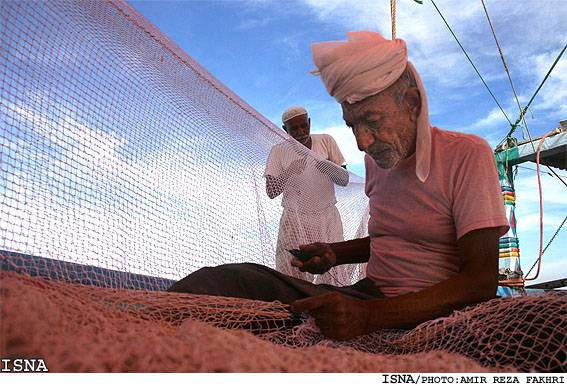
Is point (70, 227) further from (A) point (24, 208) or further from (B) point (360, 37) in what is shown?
(B) point (360, 37)

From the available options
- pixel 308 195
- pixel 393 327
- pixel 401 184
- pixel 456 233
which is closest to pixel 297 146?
pixel 308 195

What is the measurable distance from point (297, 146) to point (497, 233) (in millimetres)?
1309

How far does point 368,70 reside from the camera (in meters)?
1.06

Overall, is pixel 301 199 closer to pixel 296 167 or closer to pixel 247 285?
pixel 296 167

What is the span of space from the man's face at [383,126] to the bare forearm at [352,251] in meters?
0.33

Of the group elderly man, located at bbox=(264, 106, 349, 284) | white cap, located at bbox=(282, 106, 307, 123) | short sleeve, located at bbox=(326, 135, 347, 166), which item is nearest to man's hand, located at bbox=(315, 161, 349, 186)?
elderly man, located at bbox=(264, 106, 349, 284)

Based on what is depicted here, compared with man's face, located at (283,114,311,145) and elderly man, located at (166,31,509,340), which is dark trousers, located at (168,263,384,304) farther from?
man's face, located at (283,114,311,145)

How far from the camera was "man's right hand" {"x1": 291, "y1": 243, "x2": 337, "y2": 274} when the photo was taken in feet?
4.11

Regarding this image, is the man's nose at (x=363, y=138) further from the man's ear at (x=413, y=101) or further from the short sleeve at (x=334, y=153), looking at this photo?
the short sleeve at (x=334, y=153)

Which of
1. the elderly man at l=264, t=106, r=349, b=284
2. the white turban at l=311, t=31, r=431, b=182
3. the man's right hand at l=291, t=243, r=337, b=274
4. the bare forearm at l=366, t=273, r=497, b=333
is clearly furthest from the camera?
the elderly man at l=264, t=106, r=349, b=284

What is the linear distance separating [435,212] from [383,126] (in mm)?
249

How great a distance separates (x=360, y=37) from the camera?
44.2 inches

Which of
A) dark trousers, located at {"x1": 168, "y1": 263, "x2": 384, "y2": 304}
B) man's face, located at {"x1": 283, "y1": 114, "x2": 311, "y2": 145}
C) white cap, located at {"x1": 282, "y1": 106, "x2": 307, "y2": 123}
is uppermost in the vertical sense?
white cap, located at {"x1": 282, "y1": 106, "x2": 307, "y2": 123}

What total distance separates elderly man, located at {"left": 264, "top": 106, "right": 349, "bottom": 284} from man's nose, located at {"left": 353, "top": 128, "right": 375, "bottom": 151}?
2.94 ft
